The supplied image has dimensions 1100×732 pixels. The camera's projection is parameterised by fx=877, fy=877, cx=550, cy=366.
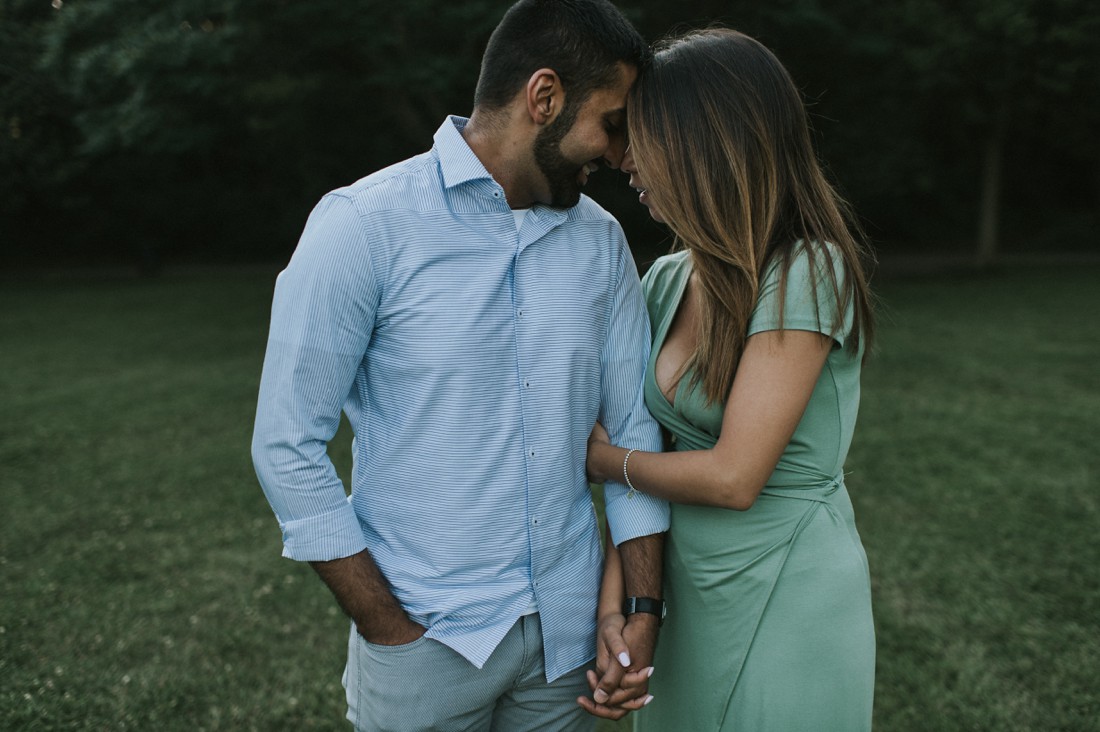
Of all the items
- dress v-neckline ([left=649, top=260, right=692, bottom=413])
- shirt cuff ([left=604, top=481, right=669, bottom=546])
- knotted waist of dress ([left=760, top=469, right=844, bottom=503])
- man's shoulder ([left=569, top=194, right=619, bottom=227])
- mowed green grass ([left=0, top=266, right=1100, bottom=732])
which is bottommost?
mowed green grass ([left=0, top=266, right=1100, bottom=732])

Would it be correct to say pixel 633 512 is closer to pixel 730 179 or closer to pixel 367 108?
pixel 730 179

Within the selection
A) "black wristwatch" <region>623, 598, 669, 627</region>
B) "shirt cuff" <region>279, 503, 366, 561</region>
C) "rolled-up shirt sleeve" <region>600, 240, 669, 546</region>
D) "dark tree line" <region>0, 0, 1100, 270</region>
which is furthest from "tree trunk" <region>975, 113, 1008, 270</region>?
"shirt cuff" <region>279, 503, 366, 561</region>

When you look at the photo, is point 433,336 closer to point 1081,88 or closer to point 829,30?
point 829,30

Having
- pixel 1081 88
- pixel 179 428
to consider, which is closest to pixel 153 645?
pixel 179 428

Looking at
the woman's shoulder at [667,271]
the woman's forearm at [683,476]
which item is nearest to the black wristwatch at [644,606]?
the woman's forearm at [683,476]

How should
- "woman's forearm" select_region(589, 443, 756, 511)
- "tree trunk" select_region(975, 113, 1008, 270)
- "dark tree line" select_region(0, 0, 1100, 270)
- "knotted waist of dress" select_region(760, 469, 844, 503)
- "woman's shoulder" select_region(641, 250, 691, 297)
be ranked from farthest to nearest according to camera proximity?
"tree trunk" select_region(975, 113, 1008, 270) < "dark tree line" select_region(0, 0, 1100, 270) < "woman's shoulder" select_region(641, 250, 691, 297) < "knotted waist of dress" select_region(760, 469, 844, 503) < "woman's forearm" select_region(589, 443, 756, 511)

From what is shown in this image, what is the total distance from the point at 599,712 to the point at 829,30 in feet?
48.3

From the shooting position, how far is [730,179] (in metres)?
1.90

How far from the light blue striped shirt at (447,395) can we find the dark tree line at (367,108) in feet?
23.6

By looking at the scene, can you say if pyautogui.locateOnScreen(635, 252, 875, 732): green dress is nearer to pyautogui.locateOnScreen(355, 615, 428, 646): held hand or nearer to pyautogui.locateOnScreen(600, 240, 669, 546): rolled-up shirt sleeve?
pyautogui.locateOnScreen(600, 240, 669, 546): rolled-up shirt sleeve

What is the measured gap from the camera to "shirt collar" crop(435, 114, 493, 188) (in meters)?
1.88

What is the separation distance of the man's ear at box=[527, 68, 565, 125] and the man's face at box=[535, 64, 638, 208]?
0.02m

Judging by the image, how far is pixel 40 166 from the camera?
65.9ft

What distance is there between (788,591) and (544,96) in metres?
1.21
